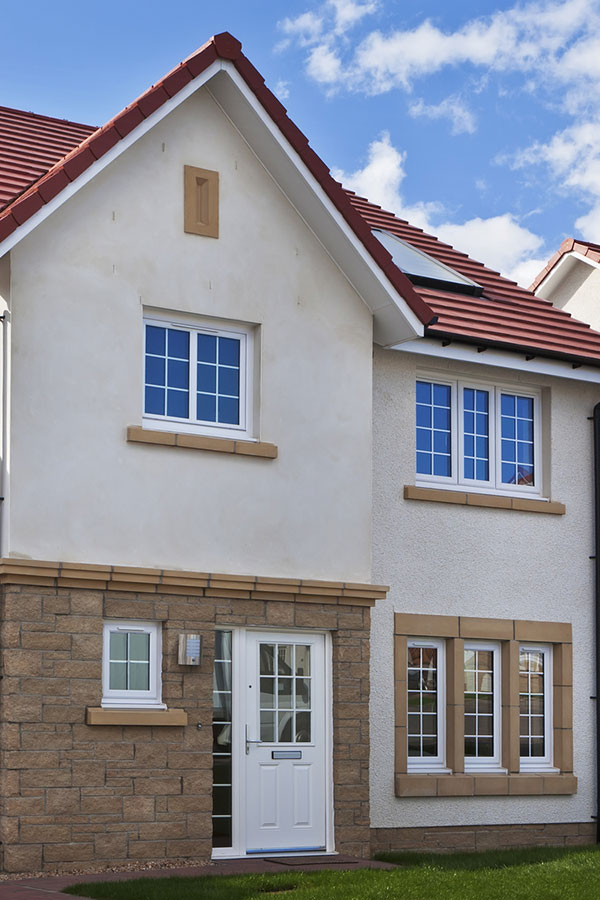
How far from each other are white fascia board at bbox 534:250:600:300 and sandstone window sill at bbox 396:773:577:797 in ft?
25.1

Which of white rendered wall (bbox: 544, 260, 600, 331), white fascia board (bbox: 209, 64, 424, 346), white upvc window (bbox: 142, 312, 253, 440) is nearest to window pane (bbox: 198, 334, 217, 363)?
white upvc window (bbox: 142, 312, 253, 440)

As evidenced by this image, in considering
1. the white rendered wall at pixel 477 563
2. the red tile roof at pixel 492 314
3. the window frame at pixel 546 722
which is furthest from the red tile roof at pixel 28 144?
→ the window frame at pixel 546 722

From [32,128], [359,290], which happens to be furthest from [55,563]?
[32,128]

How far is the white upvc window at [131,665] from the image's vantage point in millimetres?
14484

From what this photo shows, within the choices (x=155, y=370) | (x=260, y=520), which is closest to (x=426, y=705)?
(x=260, y=520)

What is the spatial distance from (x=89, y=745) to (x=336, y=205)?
251 inches

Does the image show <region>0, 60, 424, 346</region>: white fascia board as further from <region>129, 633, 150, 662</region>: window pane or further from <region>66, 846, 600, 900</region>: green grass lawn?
<region>66, 846, 600, 900</region>: green grass lawn

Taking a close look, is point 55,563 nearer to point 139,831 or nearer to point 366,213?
point 139,831

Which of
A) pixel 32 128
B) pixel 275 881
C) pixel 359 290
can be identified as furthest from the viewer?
pixel 32 128

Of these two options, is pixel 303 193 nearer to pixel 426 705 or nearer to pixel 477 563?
pixel 477 563

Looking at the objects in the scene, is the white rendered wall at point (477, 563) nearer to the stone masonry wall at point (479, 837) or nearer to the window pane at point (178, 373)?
the stone masonry wall at point (479, 837)

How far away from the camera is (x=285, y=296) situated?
637 inches

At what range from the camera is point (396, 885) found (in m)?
13.0

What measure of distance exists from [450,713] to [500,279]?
6990mm
